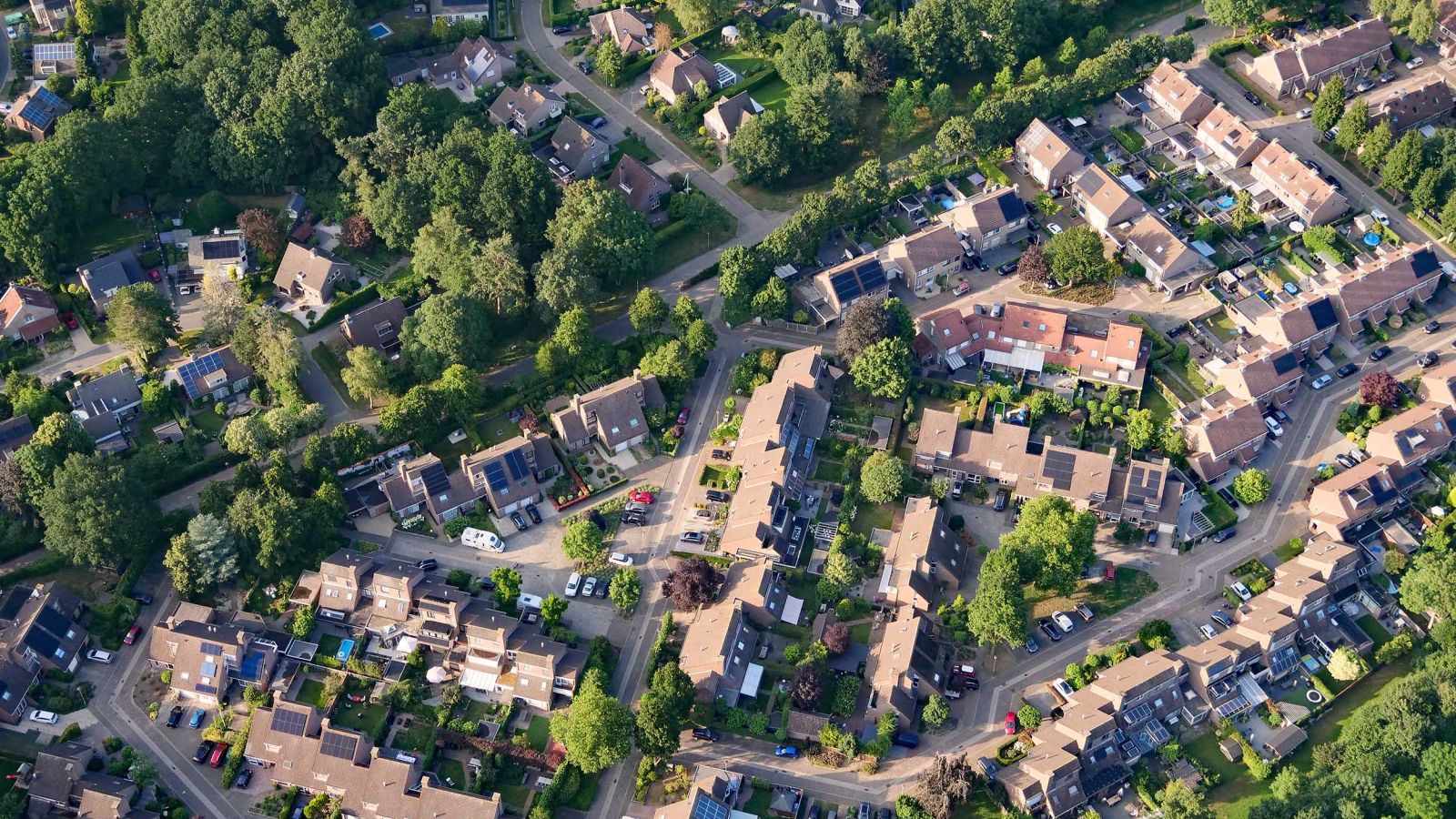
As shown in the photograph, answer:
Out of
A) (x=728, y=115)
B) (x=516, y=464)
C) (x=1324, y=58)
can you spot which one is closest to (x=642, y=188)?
(x=728, y=115)

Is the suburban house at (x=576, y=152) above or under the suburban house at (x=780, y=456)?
above

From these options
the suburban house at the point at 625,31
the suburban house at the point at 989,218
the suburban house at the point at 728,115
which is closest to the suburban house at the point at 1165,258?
the suburban house at the point at 989,218

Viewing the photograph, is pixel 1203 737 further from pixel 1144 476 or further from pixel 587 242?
pixel 587 242

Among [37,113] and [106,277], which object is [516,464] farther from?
[37,113]

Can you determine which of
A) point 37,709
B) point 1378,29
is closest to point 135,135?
point 37,709

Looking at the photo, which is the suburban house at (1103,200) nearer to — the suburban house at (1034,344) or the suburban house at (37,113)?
the suburban house at (1034,344)

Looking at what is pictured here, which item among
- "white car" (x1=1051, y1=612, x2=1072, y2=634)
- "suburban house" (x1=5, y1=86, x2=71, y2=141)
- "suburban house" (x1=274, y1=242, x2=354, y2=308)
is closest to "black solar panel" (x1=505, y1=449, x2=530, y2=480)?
"suburban house" (x1=274, y1=242, x2=354, y2=308)

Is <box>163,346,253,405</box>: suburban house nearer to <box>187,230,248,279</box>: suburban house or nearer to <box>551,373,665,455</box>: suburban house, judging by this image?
<box>187,230,248,279</box>: suburban house

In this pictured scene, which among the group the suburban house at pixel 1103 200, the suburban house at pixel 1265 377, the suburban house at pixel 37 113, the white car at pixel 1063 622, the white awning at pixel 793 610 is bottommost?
the white car at pixel 1063 622
